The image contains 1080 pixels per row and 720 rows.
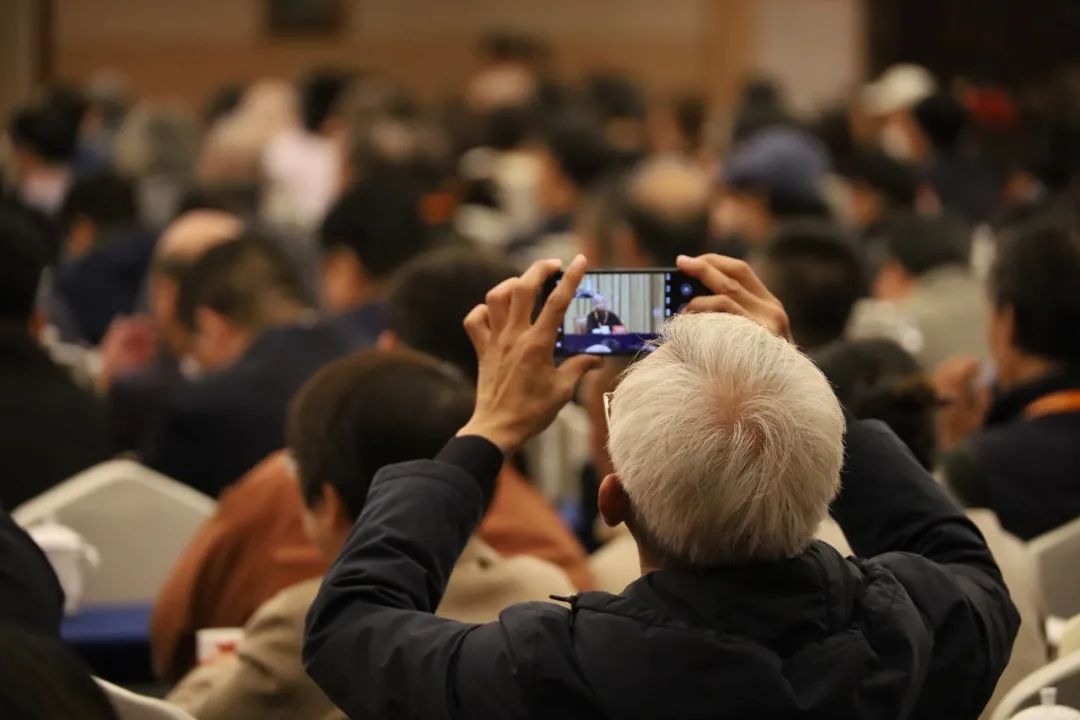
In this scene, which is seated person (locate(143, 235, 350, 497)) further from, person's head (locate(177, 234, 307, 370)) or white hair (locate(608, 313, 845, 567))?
white hair (locate(608, 313, 845, 567))

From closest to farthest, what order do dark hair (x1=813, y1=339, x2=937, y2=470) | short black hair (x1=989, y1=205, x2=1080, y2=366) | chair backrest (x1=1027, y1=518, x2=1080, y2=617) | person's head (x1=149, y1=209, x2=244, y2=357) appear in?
dark hair (x1=813, y1=339, x2=937, y2=470) → chair backrest (x1=1027, y1=518, x2=1080, y2=617) → short black hair (x1=989, y1=205, x2=1080, y2=366) → person's head (x1=149, y1=209, x2=244, y2=357)

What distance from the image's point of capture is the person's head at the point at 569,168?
321 inches

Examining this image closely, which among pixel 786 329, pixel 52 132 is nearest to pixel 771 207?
pixel 52 132

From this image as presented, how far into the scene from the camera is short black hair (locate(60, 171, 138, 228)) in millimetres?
7273

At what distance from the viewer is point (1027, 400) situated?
3.63 meters

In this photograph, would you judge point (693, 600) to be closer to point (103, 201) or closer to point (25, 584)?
point (25, 584)

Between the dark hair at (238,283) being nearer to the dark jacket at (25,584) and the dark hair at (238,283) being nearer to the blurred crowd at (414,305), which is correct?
the blurred crowd at (414,305)

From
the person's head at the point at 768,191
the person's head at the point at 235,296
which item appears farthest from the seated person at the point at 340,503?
the person's head at the point at 768,191

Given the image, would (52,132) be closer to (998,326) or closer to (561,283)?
(998,326)

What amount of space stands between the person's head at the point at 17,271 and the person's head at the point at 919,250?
2907 millimetres

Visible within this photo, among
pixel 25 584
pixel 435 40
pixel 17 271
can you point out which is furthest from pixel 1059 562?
pixel 435 40

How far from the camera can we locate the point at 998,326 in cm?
379

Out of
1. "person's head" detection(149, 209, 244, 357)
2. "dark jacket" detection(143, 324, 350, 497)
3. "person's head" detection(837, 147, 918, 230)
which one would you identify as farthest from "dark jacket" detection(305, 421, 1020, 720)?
"person's head" detection(837, 147, 918, 230)

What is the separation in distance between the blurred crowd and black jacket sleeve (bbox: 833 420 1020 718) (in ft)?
1.11
